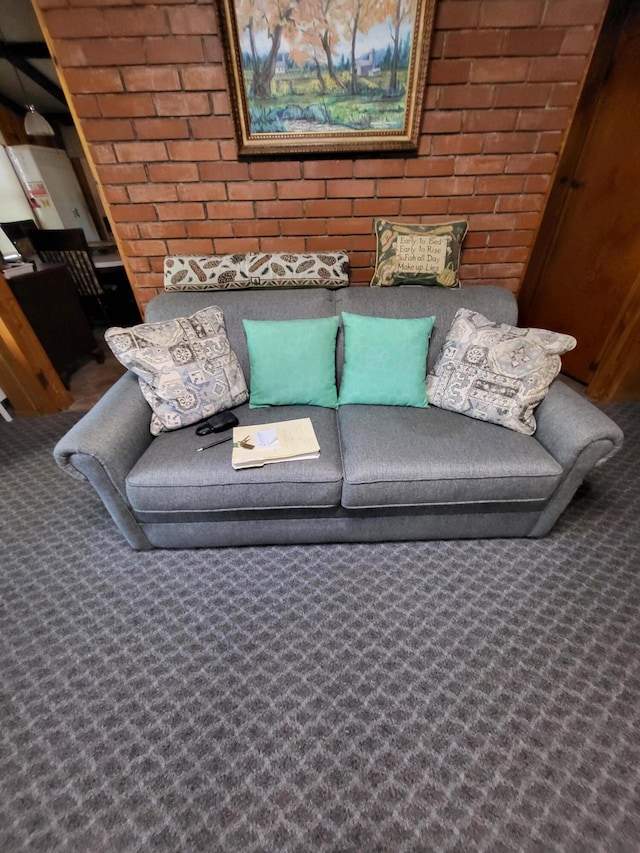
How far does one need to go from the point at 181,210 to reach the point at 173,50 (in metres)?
0.54

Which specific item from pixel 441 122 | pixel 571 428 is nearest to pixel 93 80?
pixel 441 122

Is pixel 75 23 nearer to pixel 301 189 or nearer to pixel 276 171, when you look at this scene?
pixel 276 171

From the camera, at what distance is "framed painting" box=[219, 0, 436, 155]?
51.8 inches

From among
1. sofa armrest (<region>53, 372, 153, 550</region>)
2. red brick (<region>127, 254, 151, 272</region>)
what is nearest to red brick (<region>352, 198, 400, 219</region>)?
red brick (<region>127, 254, 151, 272</region>)

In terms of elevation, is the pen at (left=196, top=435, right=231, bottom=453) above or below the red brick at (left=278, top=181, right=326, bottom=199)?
below

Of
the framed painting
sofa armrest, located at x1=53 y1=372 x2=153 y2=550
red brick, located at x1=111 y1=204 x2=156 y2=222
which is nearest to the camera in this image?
sofa armrest, located at x1=53 y1=372 x2=153 y2=550

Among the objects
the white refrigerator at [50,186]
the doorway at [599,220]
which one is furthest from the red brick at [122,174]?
A: the white refrigerator at [50,186]

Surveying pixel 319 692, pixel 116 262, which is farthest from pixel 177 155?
pixel 319 692

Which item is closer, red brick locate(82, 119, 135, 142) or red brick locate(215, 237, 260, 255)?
red brick locate(82, 119, 135, 142)

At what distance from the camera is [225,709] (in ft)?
3.39

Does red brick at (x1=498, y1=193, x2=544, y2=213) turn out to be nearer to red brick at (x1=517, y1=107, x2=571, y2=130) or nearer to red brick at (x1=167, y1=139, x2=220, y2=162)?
red brick at (x1=517, y1=107, x2=571, y2=130)

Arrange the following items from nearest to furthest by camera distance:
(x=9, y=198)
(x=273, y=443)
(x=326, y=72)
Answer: (x=273, y=443)
(x=326, y=72)
(x=9, y=198)

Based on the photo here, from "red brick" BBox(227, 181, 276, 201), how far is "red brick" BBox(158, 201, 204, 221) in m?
0.17

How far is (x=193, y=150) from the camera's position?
1.56 meters
